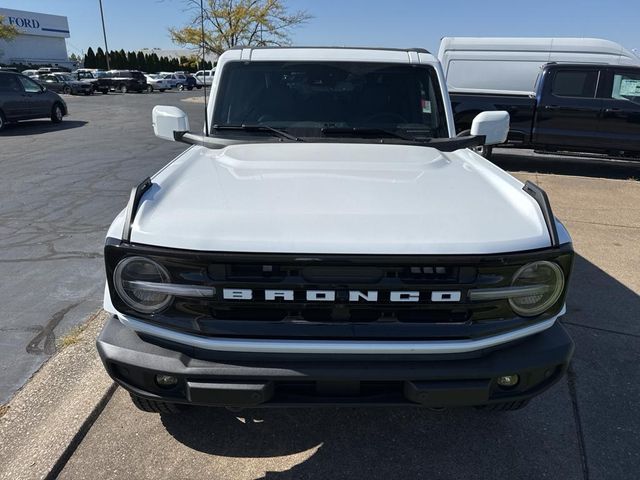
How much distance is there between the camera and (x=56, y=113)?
16.1 metres

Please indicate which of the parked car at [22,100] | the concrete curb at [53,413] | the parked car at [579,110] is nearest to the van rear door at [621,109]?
the parked car at [579,110]

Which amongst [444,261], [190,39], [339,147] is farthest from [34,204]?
[190,39]

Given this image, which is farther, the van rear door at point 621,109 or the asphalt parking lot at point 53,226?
the van rear door at point 621,109

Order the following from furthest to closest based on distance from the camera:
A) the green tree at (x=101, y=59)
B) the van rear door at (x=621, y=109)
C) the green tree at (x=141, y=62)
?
the green tree at (x=141, y=62) → the green tree at (x=101, y=59) → the van rear door at (x=621, y=109)

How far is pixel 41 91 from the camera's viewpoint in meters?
15.5

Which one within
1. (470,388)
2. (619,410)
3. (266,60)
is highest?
(266,60)

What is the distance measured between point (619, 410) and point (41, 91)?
57.0ft

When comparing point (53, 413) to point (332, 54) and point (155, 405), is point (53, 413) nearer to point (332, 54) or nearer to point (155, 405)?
point (155, 405)

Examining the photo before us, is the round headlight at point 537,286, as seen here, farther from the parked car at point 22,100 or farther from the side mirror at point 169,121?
the parked car at point 22,100

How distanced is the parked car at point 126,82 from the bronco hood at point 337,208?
3830 cm

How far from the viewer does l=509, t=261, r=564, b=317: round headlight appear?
1998 mm

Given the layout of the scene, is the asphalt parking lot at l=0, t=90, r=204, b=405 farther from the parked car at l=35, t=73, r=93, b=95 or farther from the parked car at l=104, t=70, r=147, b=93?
the parked car at l=104, t=70, r=147, b=93

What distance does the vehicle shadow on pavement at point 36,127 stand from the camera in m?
14.3

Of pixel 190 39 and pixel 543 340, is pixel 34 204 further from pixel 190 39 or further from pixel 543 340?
pixel 190 39
